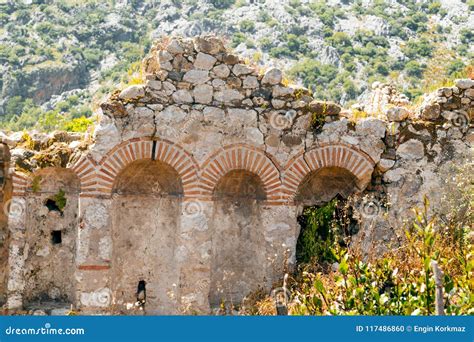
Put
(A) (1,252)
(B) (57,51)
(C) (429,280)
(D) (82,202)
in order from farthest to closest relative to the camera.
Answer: (B) (57,51) < (D) (82,202) < (C) (429,280) < (A) (1,252)

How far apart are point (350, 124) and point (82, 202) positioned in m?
4.46

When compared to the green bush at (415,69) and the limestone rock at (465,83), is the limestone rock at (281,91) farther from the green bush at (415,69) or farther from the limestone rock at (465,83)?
the green bush at (415,69)

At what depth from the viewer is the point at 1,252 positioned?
7.56 m

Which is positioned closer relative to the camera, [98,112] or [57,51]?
[98,112]

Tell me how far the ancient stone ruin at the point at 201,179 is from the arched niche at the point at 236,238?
0.08 ft

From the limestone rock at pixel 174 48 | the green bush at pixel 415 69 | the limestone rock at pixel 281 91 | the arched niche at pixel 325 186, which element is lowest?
the arched niche at pixel 325 186

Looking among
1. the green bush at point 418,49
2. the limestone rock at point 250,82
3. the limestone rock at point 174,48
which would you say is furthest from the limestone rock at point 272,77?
the green bush at point 418,49

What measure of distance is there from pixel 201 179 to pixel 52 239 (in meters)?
2.64

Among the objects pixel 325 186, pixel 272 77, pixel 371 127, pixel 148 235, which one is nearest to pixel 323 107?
pixel 371 127

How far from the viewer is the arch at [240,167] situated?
14.6 meters

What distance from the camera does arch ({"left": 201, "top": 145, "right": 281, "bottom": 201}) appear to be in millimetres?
14609

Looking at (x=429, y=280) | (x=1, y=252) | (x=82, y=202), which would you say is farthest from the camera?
(x=82, y=202)

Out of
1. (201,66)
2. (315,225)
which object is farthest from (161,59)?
(315,225)

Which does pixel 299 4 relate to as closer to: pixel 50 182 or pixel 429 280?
pixel 50 182
